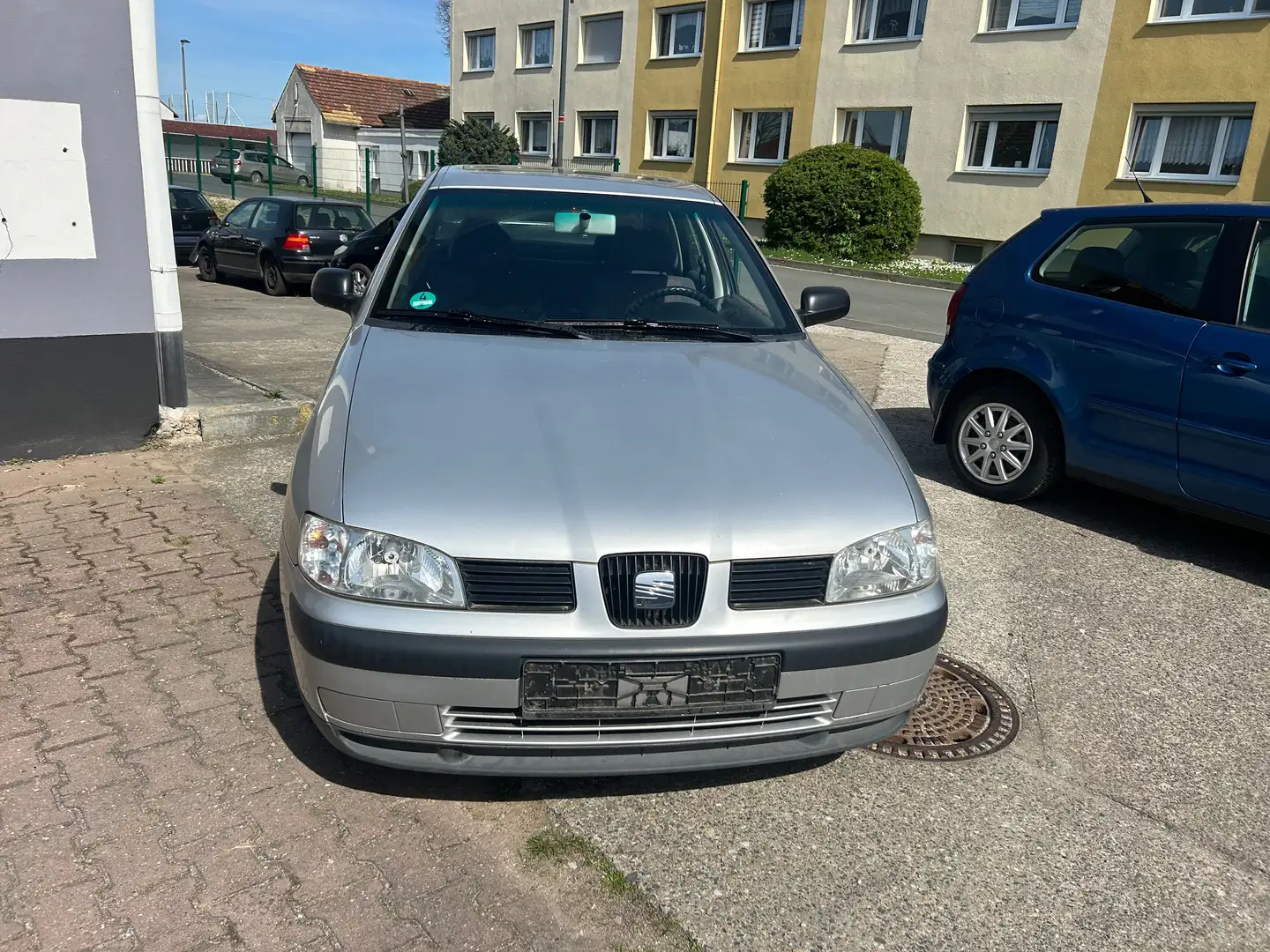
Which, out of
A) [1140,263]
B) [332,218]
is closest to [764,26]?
[332,218]

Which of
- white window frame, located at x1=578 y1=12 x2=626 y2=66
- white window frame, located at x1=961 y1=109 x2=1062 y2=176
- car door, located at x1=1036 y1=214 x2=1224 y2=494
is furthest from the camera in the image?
white window frame, located at x1=578 y1=12 x2=626 y2=66

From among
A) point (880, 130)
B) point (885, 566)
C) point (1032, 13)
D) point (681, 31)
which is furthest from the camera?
point (681, 31)

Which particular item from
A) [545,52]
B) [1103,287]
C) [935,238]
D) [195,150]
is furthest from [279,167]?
[1103,287]

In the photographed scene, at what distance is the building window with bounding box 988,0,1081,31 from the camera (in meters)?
20.0

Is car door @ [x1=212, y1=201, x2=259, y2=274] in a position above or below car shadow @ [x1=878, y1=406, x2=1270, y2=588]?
above

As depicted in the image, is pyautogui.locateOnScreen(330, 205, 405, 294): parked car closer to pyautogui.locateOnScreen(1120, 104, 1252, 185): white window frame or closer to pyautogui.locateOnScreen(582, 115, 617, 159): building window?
pyautogui.locateOnScreen(1120, 104, 1252, 185): white window frame

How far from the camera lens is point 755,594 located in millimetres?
2475

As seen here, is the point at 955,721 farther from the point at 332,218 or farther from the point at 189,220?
the point at 189,220

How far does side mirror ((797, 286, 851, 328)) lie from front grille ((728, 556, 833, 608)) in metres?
1.86

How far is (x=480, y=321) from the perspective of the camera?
11.6 ft

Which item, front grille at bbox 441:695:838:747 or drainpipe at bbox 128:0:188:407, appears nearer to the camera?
front grille at bbox 441:695:838:747

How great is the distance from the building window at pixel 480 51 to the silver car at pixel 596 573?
3484cm

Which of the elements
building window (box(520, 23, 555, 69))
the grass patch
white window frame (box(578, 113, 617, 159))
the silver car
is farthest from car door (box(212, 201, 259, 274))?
building window (box(520, 23, 555, 69))

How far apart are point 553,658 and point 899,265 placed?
1989 cm
